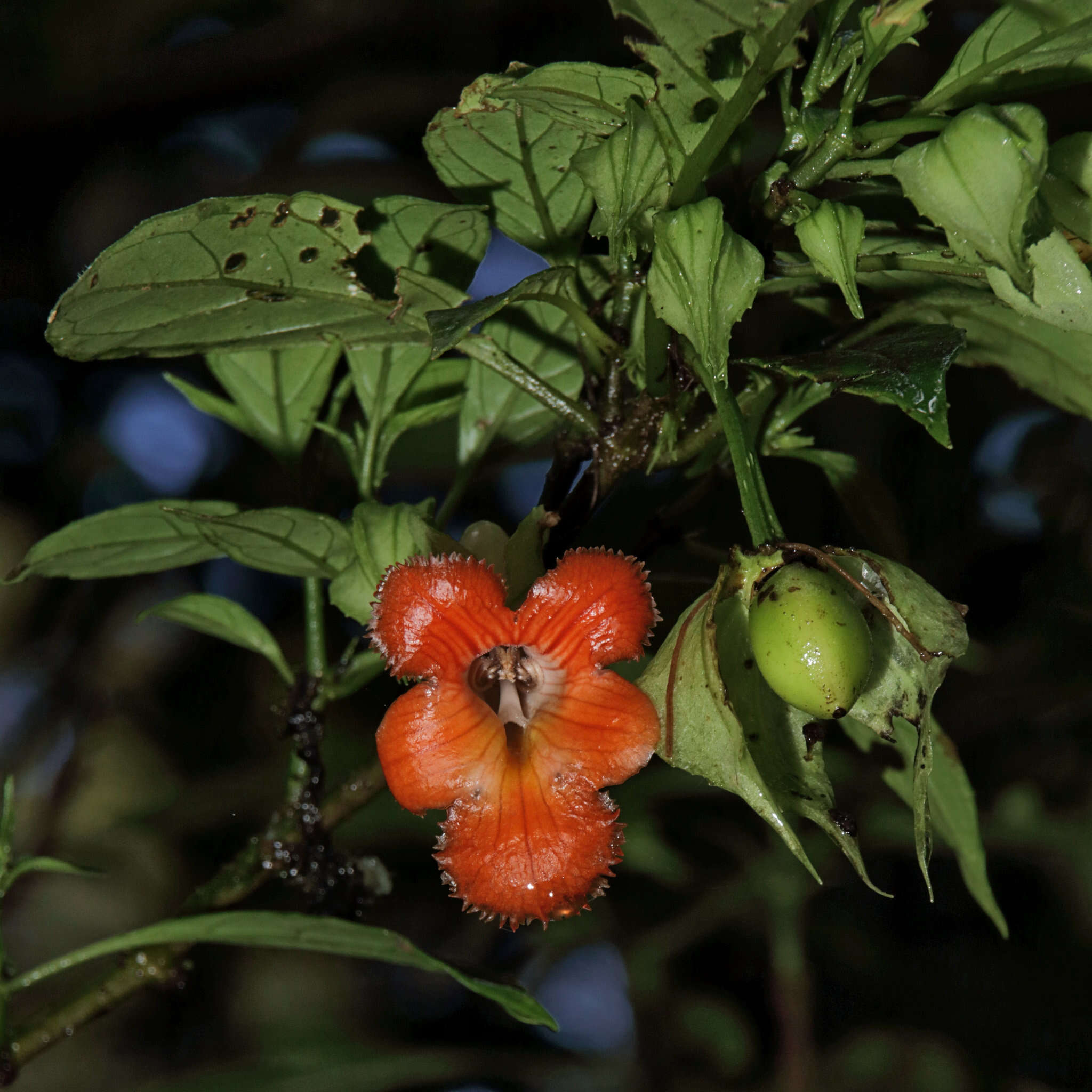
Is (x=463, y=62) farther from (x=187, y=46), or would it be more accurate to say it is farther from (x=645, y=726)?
(x=645, y=726)

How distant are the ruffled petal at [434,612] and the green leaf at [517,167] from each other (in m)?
0.29

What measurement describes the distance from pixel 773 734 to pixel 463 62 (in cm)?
156

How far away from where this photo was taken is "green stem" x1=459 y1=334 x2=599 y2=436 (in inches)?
28.4

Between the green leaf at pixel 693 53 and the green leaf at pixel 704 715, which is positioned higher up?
the green leaf at pixel 693 53

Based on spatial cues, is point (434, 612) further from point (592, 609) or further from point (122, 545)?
point (122, 545)

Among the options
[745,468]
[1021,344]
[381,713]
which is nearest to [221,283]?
[745,468]

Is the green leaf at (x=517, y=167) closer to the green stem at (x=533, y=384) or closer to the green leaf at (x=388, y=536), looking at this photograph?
the green stem at (x=533, y=384)

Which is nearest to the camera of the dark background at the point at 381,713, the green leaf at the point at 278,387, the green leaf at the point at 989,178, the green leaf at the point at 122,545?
the green leaf at the point at 989,178

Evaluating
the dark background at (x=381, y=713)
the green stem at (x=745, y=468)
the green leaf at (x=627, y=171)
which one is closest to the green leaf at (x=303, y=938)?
the green stem at (x=745, y=468)

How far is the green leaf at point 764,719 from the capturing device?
610 millimetres

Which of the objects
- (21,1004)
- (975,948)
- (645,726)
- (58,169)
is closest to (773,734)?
(645,726)

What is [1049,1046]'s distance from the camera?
178 centimetres

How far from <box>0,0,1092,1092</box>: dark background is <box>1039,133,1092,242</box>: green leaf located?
93 centimetres

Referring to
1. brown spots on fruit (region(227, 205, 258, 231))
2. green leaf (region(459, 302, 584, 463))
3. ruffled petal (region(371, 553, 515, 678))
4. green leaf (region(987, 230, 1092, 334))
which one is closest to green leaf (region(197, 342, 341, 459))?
green leaf (region(459, 302, 584, 463))
